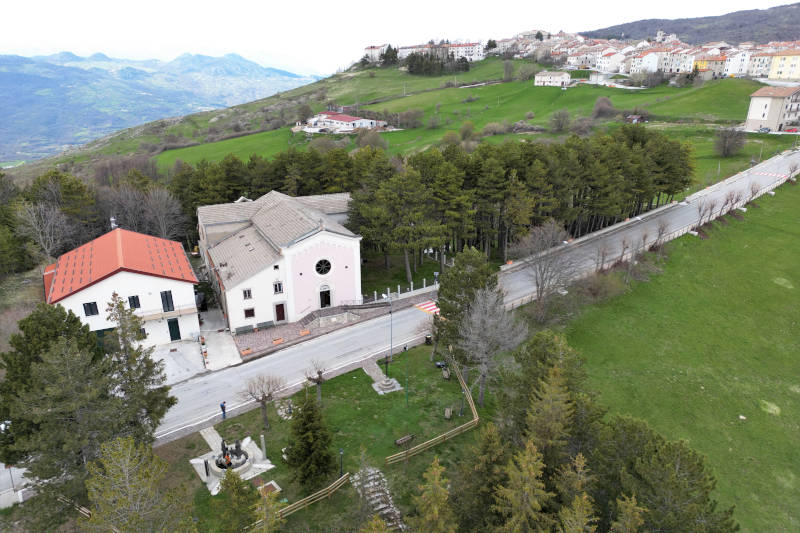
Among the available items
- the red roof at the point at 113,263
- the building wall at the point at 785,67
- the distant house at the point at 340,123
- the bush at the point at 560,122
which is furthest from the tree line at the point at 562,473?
the building wall at the point at 785,67

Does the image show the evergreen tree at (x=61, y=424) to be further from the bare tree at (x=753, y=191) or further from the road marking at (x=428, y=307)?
the bare tree at (x=753, y=191)

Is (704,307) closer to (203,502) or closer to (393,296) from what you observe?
(393,296)

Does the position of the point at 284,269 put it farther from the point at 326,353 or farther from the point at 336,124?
the point at 336,124

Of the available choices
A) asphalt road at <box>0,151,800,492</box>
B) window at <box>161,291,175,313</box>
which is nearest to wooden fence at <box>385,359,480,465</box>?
asphalt road at <box>0,151,800,492</box>

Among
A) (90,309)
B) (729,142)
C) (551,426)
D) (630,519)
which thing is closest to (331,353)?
(90,309)

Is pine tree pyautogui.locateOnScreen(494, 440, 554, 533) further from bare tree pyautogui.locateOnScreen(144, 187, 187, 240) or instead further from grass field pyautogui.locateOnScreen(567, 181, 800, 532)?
bare tree pyautogui.locateOnScreen(144, 187, 187, 240)
